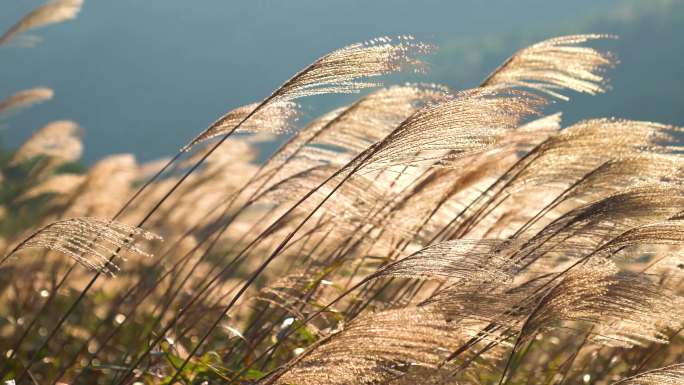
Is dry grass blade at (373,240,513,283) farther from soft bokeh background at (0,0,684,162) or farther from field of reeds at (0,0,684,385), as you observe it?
soft bokeh background at (0,0,684,162)

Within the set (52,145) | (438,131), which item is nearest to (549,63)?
(438,131)

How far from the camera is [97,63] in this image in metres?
108

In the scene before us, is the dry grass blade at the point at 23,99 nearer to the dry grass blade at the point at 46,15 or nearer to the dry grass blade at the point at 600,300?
the dry grass blade at the point at 46,15

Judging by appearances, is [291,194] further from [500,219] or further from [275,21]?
[275,21]

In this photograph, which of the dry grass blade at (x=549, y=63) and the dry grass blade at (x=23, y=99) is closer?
the dry grass blade at (x=549, y=63)

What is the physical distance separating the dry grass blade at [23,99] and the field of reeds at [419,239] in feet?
0.04

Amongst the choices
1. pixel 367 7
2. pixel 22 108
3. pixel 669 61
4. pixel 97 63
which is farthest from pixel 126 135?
pixel 22 108

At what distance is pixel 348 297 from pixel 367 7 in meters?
85.3

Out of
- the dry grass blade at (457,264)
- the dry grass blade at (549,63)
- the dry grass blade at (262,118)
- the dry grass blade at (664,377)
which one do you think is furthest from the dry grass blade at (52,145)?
the dry grass blade at (664,377)

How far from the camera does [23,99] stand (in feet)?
16.2

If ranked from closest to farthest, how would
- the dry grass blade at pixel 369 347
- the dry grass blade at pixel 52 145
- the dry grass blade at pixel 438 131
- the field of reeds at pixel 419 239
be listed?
the dry grass blade at pixel 369 347 → the field of reeds at pixel 419 239 → the dry grass blade at pixel 438 131 → the dry grass blade at pixel 52 145

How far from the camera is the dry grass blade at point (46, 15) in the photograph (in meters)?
4.78

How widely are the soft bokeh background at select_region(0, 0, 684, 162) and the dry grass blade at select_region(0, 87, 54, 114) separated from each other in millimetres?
49649

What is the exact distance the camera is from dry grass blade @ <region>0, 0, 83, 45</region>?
4.78m
